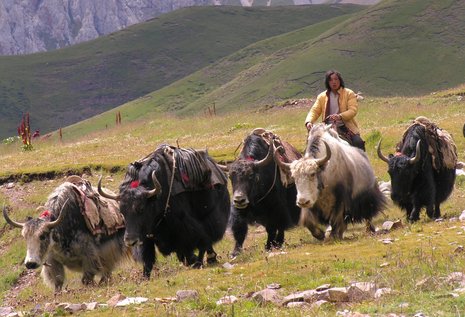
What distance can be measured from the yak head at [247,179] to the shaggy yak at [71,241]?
2027 millimetres

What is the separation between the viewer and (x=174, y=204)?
36.3ft

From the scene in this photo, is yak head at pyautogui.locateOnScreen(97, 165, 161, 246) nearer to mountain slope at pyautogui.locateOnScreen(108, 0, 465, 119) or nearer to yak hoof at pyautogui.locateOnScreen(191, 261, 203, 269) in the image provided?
yak hoof at pyautogui.locateOnScreen(191, 261, 203, 269)

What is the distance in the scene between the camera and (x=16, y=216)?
799 inches

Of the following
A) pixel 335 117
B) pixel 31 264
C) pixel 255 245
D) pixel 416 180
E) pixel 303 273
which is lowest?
pixel 255 245

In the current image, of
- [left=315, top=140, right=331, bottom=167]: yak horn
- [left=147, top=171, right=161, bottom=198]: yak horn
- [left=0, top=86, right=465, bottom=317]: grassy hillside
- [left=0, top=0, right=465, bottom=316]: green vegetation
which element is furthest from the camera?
[left=315, top=140, right=331, bottom=167]: yak horn

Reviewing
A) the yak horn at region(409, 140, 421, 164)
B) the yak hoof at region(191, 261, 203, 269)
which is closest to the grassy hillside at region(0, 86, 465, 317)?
the yak hoof at region(191, 261, 203, 269)

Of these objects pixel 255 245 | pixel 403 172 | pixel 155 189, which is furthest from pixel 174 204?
pixel 403 172

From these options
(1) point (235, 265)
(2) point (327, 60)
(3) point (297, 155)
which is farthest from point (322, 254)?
(2) point (327, 60)

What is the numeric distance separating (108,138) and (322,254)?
26646 millimetres

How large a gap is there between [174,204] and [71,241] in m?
1.90

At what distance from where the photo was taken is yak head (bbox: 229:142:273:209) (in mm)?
11586

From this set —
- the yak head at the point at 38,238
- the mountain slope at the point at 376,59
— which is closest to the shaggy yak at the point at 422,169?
the yak head at the point at 38,238

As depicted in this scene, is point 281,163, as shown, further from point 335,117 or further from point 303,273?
point 303,273

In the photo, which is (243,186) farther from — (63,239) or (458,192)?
(458,192)
